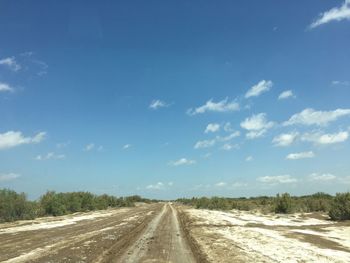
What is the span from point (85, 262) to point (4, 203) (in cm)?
3018

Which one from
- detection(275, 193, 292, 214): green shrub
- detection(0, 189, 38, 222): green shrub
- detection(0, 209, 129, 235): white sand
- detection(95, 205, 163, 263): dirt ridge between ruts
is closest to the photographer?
detection(95, 205, 163, 263): dirt ridge between ruts

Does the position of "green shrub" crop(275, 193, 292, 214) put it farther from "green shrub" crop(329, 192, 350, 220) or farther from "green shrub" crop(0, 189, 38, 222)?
"green shrub" crop(0, 189, 38, 222)

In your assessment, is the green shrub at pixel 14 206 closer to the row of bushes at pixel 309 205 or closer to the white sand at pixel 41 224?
the white sand at pixel 41 224

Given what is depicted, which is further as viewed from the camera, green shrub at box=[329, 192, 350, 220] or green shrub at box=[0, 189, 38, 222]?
green shrub at box=[0, 189, 38, 222]

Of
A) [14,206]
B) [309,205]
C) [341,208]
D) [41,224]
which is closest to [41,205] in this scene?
[14,206]

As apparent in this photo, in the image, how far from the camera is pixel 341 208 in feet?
133

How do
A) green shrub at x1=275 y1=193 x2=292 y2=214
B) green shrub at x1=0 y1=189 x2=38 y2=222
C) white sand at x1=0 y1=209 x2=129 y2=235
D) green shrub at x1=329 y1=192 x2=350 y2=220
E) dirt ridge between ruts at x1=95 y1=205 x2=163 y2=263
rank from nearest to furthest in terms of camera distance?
dirt ridge between ruts at x1=95 y1=205 x2=163 y2=263 → white sand at x1=0 y1=209 x2=129 y2=235 → green shrub at x1=329 y1=192 x2=350 y2=220 → green shrub at x1=0 y1=189 x2=38 y2=222 → green shrub at x1=275 y1=193 x2=292 y2=214

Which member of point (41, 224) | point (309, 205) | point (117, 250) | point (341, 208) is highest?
point (309, 205)

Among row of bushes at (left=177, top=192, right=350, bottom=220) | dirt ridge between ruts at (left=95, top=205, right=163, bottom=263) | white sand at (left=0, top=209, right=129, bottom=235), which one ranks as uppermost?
row of bushes at (left=177, top=192, right=350, bottom=220)

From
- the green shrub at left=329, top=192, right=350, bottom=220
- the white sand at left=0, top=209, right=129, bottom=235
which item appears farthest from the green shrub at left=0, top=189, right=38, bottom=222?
the green shrub at left=329, top=192, right=350, bottom=220

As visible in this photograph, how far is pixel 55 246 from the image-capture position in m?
19.7

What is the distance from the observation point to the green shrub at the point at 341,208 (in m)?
39.3

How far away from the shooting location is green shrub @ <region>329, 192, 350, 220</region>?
39.3 meters

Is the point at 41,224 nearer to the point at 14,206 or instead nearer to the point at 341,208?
the point at 14,206
